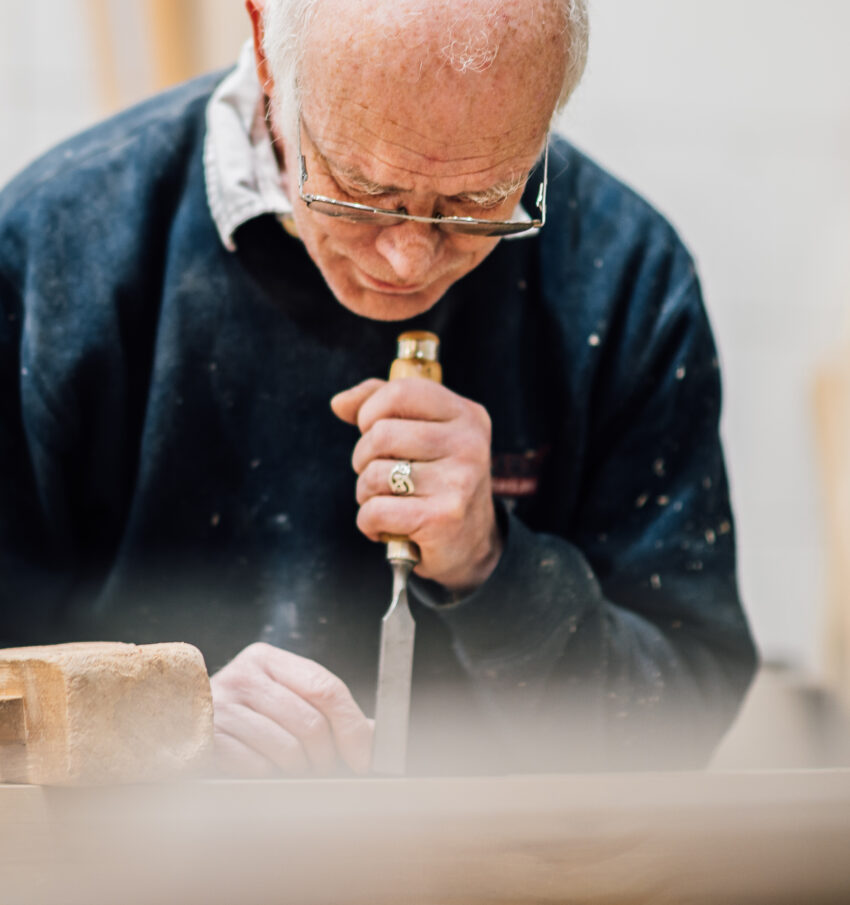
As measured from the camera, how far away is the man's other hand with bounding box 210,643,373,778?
62cm

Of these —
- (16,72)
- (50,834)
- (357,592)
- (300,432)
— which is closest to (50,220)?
(300,432)

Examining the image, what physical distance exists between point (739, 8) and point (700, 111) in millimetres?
180

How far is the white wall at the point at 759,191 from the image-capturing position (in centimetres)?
163

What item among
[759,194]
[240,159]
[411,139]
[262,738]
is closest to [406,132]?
[411,139]

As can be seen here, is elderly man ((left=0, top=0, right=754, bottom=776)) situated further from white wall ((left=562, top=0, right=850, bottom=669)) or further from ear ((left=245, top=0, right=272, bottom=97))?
white wall ((left=562, top=0, right=850, bottom=669))

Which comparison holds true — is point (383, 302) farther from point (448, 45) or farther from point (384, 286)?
point (448, 45)

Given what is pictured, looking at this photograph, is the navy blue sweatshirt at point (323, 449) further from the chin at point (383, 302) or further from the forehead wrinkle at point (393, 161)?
the forehead wrinkle at point (393, 161)

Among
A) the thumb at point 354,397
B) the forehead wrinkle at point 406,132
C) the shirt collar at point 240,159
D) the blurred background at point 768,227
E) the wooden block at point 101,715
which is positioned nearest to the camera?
the wooden block at point 101,715

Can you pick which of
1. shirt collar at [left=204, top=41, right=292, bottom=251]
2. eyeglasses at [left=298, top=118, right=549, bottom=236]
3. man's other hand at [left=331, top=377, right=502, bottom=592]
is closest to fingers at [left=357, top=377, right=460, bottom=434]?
man's other hand at [left=331, top=377, right=502, bottom=592]

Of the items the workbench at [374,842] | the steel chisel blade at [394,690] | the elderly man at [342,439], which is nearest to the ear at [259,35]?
the elderly man at [342,439]

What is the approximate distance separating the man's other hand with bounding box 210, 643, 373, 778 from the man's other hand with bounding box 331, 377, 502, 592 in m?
0.11

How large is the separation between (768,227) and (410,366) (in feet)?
4.11

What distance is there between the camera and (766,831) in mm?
508

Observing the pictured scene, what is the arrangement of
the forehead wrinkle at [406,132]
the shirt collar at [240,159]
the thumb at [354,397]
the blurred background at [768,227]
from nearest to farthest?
the forehead wrinkle at [406,132] < the thumb at [354,397] < the shirt collar at [240,159] < the blurred background at [768,227]
